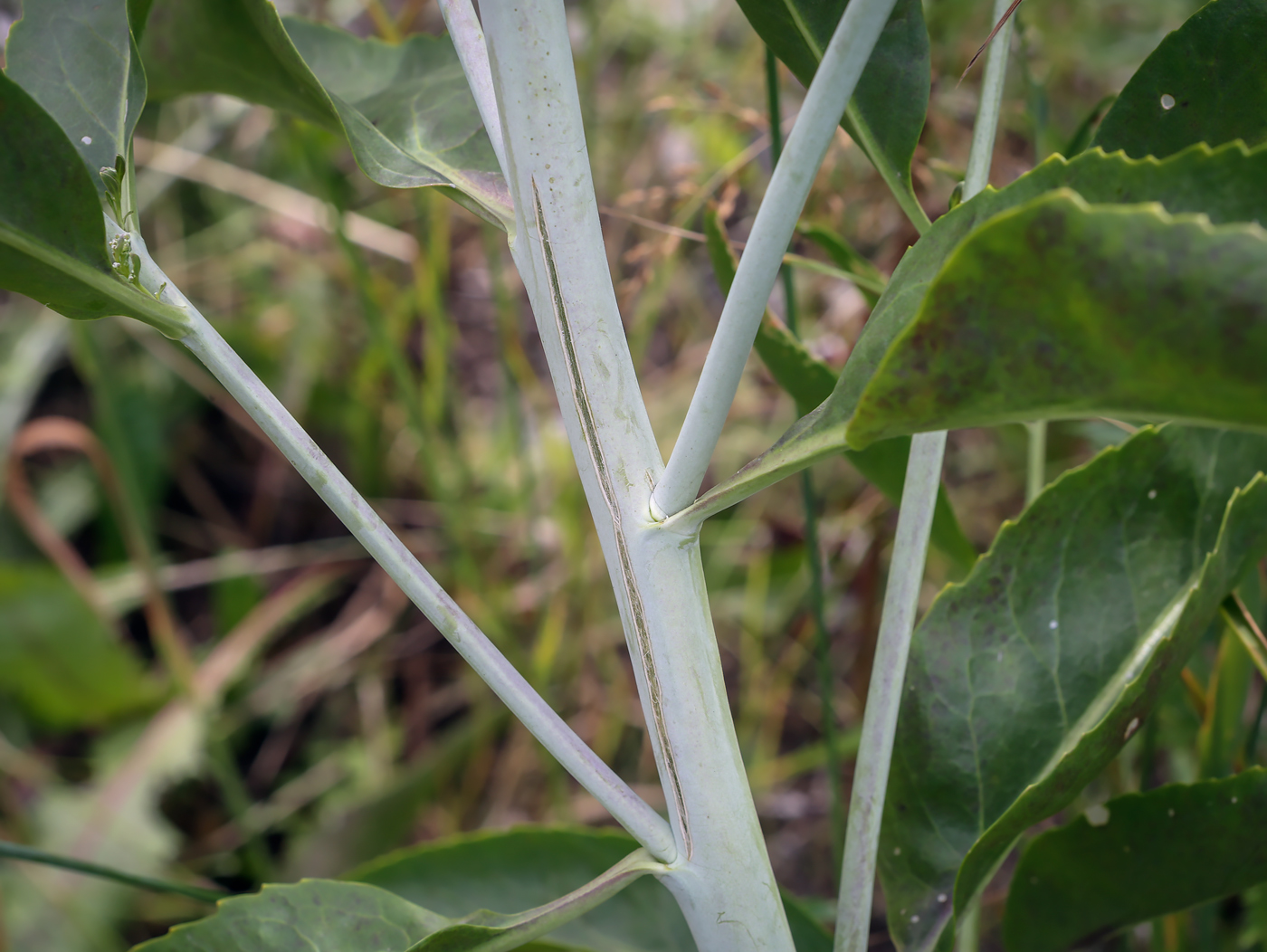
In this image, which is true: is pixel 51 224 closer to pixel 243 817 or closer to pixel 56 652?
pixel 243 817

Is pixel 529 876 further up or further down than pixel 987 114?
further down

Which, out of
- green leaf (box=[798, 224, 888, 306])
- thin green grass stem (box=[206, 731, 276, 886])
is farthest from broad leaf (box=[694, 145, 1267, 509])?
thin green grass stem (box=[206, 731, 276, 886])

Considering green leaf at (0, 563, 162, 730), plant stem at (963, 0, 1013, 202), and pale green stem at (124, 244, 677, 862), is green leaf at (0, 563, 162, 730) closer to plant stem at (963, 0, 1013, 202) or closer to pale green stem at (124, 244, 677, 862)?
pale green stem at (124, 244, 677, 862)

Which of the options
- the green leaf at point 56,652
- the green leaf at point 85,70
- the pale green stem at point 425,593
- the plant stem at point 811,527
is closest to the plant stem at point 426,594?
the pale green stem at point 425,593

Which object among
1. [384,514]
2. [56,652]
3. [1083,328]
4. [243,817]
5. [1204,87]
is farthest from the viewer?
[384,514]

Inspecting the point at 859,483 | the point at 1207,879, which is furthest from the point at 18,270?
the point at 859,483

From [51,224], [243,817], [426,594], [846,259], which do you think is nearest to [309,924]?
[426,594]
